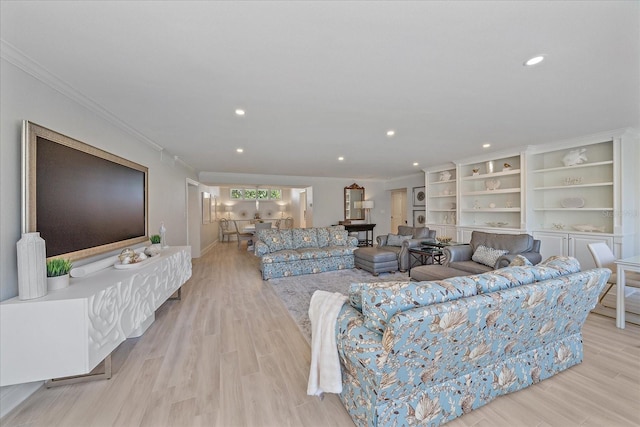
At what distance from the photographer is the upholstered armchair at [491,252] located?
11.8 feet

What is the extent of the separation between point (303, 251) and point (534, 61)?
14.0ft

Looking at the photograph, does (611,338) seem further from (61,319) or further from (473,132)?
(61,319)

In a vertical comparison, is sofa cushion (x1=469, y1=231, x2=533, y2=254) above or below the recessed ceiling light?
below

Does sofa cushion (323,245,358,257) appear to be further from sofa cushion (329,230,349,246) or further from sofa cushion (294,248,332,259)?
sofa cushion (329,230,349,246)

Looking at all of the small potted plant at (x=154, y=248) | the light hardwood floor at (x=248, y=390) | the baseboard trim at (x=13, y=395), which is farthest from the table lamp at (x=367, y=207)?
the baseboard trim at (x=13, y=395)

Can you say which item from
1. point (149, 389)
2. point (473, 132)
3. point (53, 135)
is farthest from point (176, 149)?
point (473, 132)

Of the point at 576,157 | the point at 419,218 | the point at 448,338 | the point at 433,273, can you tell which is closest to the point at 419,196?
the point at 419,218

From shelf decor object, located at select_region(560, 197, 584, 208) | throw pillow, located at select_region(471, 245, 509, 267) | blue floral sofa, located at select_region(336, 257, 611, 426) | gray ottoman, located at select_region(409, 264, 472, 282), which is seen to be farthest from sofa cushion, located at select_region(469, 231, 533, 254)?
blue floral sofa, located at select_region(336, 257, 611, 426)

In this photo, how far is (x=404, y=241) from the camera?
17.0 ft

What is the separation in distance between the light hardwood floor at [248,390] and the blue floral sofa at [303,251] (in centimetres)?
199

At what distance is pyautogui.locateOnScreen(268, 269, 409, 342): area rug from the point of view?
3243 millimetres

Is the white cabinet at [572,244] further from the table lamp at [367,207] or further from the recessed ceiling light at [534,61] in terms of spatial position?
the table lamp at [367,207]

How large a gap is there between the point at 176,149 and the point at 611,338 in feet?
20.9

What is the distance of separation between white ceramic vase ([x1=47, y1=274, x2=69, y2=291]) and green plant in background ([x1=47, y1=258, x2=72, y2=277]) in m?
0.03
